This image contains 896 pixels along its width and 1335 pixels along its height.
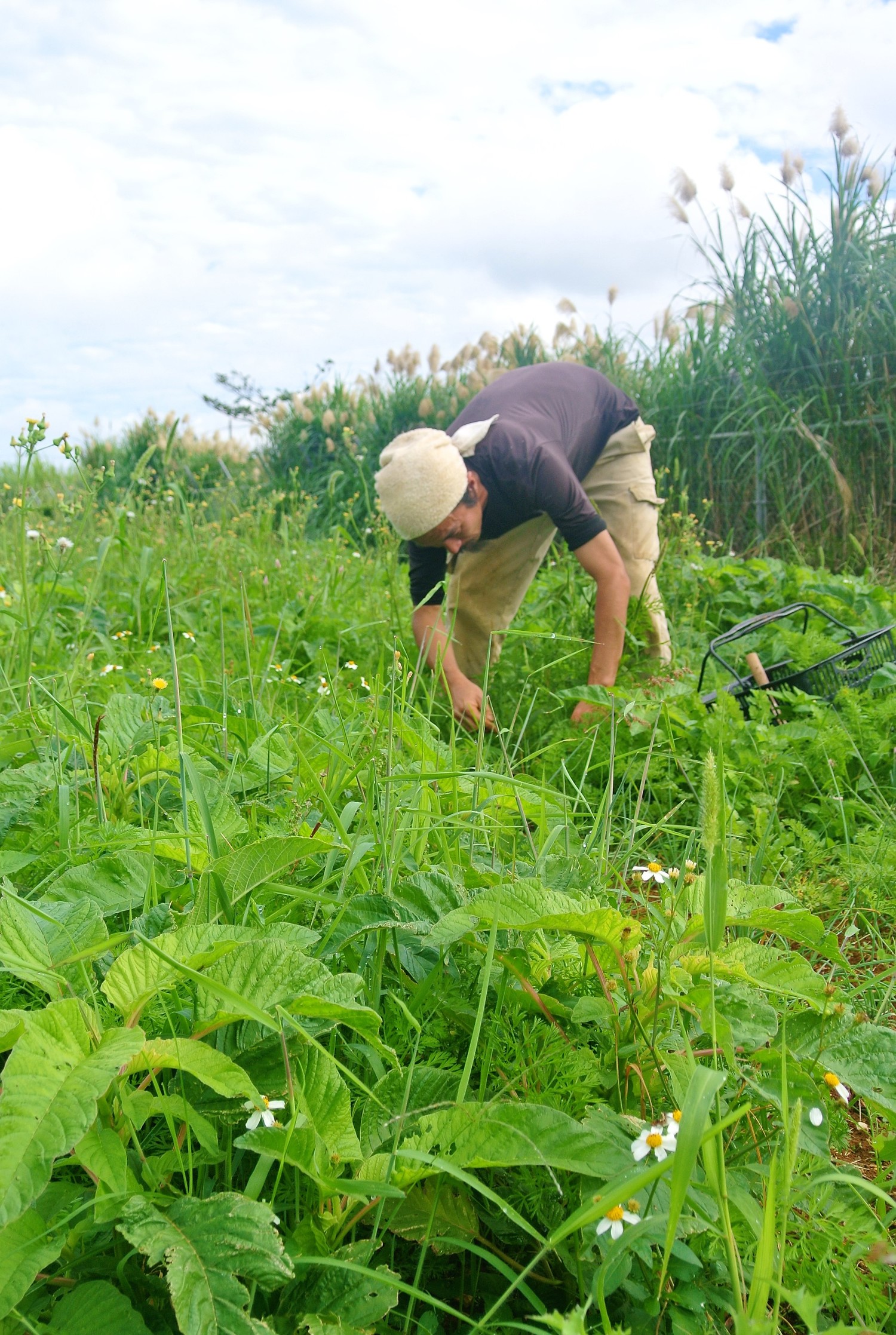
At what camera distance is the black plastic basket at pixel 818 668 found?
9.76 feet

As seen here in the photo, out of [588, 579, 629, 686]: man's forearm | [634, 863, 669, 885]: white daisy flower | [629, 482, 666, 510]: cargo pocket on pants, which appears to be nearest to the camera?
[634, 863, 669, 885]: white daisy flower

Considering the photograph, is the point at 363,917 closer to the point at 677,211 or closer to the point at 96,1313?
the point at 96,1313

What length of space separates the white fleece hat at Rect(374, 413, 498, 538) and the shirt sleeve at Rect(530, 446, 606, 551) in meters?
0.29

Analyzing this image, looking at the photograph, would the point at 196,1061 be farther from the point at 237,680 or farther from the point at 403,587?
the point at 403,587

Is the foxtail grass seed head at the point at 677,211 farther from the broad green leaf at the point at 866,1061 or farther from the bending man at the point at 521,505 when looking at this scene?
the broad green leaf at the point at 866,1061

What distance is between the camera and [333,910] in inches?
52.1

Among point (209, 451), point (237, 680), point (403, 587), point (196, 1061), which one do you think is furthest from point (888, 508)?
point (209, 451)

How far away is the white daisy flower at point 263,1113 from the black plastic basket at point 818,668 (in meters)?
2.17

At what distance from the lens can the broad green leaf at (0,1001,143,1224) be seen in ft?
2.44

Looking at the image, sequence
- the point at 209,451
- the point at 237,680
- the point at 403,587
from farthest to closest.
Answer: the point at 209,451
the point at 403,587
the point at 237,680

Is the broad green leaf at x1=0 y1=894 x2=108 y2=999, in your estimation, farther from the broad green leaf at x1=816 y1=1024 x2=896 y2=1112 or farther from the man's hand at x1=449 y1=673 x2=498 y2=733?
the man's hand at x1=449 y1=673 x2=498 y2=733

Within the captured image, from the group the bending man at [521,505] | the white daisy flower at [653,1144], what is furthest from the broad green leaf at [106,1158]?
the bending man at [521,505]

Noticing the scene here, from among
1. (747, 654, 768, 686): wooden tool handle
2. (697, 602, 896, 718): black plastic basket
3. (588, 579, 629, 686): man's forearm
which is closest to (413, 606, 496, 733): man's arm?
(588, 579, 629, 686): man's forearm

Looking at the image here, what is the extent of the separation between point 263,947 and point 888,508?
19.6 feet
